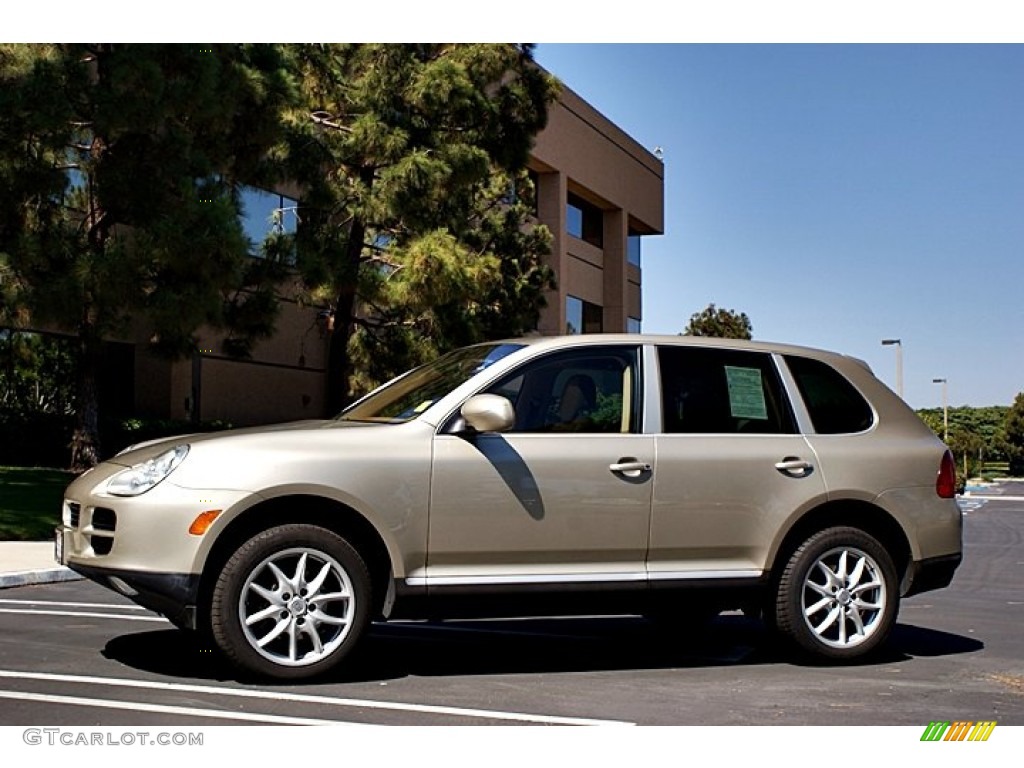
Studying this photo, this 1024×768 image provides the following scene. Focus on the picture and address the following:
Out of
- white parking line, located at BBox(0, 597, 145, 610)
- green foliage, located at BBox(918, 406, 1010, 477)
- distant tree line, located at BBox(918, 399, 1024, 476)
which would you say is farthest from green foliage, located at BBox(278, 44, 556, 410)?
green foliage, located at BBox(918, 406, 1010, 477)

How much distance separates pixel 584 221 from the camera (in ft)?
170

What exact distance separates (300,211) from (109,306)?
22.3 feet

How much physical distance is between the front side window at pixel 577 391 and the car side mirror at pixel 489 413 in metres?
0.34

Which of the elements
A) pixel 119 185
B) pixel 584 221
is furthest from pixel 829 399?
pixel 584 221

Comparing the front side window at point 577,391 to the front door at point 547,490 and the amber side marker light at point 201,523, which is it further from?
the amber side marker light at point 201,523

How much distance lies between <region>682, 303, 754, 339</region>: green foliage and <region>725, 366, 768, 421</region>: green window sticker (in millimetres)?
47606

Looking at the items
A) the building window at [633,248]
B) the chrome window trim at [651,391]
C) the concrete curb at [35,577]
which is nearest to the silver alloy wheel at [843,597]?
the chrome window trim at [651,391]

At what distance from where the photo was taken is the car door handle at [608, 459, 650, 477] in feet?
23.1

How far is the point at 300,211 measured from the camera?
987 inches

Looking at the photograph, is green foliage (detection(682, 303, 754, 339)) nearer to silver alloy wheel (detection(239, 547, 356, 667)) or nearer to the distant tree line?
the distant tree line

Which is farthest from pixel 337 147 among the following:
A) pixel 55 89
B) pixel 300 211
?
pixel 55 89

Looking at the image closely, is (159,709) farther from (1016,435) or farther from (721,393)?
(1016,435)

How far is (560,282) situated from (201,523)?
40.4m
